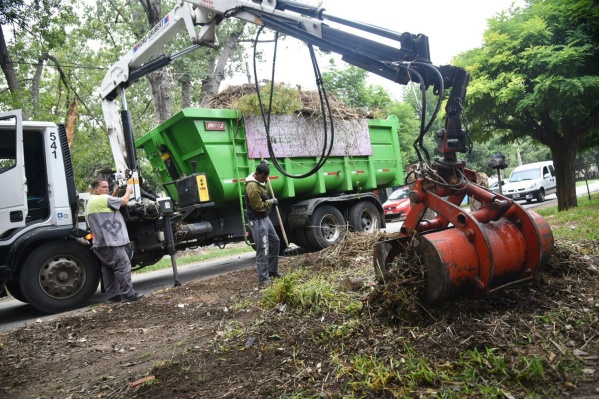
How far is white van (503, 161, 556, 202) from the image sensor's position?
18547 mm

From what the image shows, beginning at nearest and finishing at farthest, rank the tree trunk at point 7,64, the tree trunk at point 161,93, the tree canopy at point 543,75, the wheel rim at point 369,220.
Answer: the wheel rim at point 369,220 < the tree canopy at point 543,75 < the tree trunk at point 7,64 < the tree trunk at point 161,93

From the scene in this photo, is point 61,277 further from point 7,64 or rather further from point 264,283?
point 7,64

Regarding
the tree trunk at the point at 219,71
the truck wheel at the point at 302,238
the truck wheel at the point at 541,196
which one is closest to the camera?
the truck wheel at the point at 302,238

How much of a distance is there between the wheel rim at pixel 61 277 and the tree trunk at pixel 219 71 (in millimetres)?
10680

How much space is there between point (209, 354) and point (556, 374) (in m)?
2.19

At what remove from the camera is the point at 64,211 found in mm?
5902

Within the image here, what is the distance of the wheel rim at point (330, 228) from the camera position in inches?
333

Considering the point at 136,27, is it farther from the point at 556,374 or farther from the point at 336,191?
the point at 556,374

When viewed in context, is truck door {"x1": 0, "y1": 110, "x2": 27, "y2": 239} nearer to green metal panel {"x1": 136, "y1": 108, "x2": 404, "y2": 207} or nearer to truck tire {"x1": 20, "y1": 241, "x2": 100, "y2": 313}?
truck tire {"x1": 20, "y1": 241, "x2": 100, "y2": 313}

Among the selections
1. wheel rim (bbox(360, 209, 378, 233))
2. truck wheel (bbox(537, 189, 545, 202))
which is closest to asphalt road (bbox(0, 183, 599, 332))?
wheel rim (bbox(360, 209, 378, 233))

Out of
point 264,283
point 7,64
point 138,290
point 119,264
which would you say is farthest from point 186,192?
point 7,64

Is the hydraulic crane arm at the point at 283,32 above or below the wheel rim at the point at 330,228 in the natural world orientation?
above

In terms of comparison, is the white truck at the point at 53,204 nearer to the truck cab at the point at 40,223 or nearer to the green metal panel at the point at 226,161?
the truck cab at the point at 40,223

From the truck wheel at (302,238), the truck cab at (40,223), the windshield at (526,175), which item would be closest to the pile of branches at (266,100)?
the truck wheel at (302,238)
